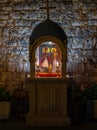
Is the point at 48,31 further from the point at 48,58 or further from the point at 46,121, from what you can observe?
the point at 46,121

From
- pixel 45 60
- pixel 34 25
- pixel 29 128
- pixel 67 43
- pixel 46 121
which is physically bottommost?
pixel 29 128

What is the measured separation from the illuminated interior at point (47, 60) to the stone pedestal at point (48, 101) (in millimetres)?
311

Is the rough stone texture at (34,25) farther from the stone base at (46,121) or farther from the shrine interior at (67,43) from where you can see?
the stone base at (46,121)

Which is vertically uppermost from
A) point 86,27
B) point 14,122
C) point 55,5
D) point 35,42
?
point 55,5

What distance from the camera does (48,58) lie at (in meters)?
8.30

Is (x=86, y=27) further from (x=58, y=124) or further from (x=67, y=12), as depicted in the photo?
(x=58, y=124)

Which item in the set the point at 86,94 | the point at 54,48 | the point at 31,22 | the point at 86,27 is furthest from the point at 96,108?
the point at 31,22

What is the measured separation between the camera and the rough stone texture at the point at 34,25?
33.4 feet

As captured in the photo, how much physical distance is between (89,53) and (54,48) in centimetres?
216

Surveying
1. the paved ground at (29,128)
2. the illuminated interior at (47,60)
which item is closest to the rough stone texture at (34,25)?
the illuminated interior at (47,60)

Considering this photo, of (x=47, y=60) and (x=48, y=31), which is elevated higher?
(x=48, y=31)

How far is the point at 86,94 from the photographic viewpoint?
9.36 m

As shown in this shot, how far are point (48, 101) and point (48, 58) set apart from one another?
1.04 meters

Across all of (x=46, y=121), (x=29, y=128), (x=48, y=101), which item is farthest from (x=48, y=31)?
(x=29, y=128)
